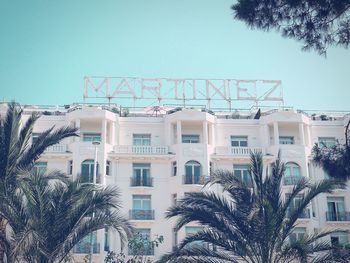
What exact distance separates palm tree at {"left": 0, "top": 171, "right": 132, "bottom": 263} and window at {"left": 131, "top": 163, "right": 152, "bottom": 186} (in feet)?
65.2

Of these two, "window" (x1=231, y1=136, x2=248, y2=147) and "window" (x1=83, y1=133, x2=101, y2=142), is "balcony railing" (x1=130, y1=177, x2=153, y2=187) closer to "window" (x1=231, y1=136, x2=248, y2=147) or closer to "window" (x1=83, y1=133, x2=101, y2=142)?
"window" (x1=83, y1=133, x2=101, y2=142)

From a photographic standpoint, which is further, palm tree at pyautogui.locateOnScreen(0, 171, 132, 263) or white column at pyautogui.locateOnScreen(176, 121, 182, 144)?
white column at pyautogui.locateOnScreen(176, 121, 182, 144)

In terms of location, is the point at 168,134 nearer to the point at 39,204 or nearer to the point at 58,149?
the point at 58,149

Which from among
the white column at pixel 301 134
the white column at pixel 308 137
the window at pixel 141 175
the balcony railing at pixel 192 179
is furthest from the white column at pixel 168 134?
the white column at pixel 308 137

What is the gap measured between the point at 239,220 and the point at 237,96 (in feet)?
84.2

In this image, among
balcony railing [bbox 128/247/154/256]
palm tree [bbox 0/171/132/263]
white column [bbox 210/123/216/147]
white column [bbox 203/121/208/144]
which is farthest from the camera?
white column [bbox 210/123/216/147]

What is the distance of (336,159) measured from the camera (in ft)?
57.5

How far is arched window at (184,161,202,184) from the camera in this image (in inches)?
1738

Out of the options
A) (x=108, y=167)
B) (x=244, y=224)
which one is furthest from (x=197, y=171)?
(x=244, y=224)

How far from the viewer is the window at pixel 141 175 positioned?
44562 mm

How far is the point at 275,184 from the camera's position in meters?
25.3

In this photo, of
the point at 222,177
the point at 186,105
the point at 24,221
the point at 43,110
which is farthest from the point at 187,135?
the point at 24,221

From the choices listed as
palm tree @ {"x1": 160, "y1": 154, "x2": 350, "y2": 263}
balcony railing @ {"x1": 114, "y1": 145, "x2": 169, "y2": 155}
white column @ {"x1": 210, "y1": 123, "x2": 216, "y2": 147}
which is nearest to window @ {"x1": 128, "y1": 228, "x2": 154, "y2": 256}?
balcony railing @ {"x1": 114, "y1": 145, "x2": 169, "y2": 155}

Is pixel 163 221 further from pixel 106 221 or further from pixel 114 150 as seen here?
pixel 106 221
